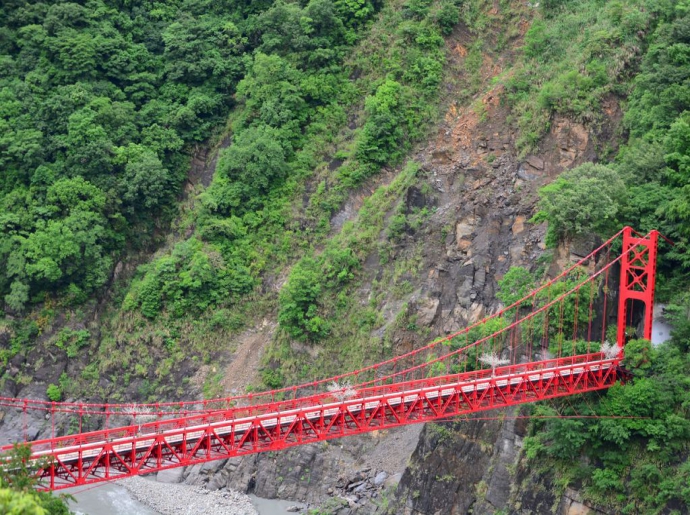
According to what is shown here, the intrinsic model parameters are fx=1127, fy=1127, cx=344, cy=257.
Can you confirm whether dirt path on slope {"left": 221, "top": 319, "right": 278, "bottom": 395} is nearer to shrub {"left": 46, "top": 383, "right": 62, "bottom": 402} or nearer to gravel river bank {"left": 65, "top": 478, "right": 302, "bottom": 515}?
gravel river bank {"left": 65, "top": 478, "right": 302, "bottom": 515}

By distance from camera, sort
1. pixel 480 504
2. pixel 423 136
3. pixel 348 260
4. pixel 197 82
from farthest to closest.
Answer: pixel 197 82
pixel 423 136
pixel 348 260
pixel 480 504

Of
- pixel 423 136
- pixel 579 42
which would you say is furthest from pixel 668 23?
pixel 423 136

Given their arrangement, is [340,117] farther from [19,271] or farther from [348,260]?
[19,271]

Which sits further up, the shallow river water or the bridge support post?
the bridge support post

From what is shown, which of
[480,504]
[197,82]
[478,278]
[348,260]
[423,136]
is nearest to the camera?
[480,504]

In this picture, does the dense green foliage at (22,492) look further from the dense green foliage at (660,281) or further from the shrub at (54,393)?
the shrub at (54,393)

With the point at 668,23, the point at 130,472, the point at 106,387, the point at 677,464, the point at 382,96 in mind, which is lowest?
the point at 106,387

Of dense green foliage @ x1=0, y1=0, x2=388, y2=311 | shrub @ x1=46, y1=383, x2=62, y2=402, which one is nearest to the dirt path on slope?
dense green foliage @ x1=0, y1=0, x2=388, y2=311

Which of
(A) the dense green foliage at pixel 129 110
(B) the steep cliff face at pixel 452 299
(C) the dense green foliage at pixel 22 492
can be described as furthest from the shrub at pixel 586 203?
(C) the dense green foliage at pixel 22 492
